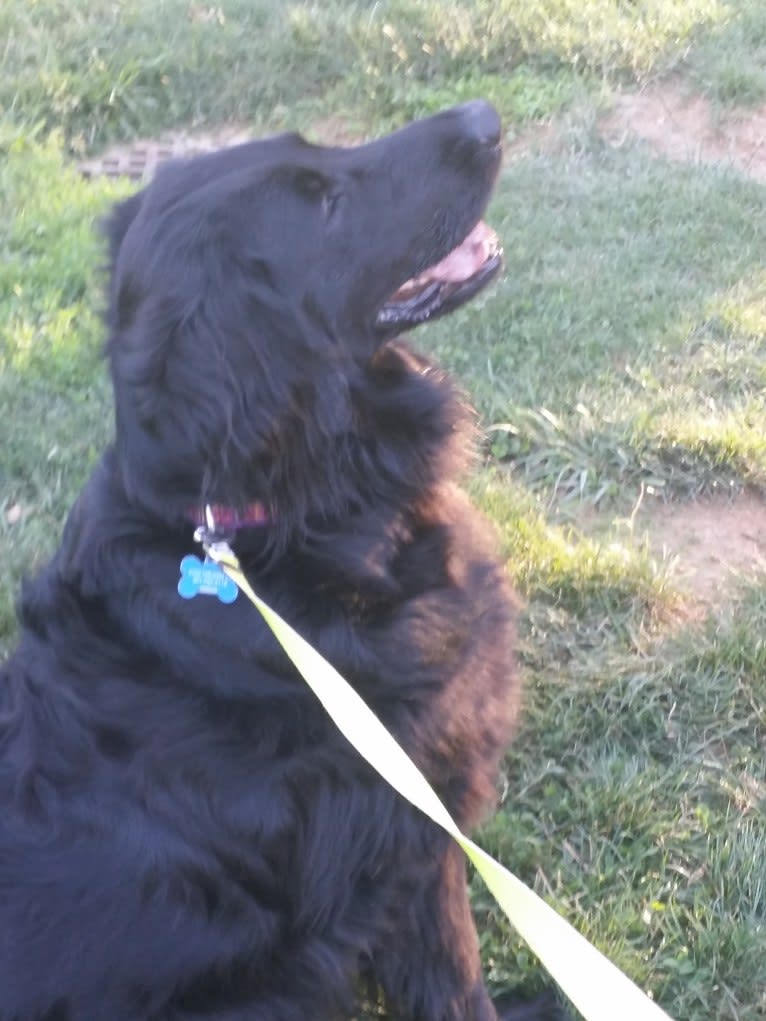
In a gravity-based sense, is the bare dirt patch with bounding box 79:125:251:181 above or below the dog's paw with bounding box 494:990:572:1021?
above


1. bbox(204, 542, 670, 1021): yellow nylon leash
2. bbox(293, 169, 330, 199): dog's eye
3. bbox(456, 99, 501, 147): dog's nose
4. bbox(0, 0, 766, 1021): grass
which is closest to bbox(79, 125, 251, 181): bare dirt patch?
bbox(0, 0, 766, 1021): grass

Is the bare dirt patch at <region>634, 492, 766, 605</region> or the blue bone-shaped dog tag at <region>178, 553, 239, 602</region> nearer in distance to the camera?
the blue bone-shaped dog tag at <region>178, 553, 239, 602</region>

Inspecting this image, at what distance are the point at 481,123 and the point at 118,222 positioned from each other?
74 cm

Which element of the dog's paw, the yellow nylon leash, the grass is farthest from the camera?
the grass

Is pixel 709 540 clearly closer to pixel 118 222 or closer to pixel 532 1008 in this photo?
pixel 532 1008

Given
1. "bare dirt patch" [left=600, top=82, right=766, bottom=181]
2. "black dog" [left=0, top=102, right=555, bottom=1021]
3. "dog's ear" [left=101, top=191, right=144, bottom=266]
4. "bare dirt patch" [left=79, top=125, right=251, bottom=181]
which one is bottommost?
"bare dirt patch" [left=600, top=82, right=766, bottom=181]

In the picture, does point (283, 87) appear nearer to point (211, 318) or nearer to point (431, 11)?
point (431, 11)

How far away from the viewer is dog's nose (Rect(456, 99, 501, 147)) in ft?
6.92

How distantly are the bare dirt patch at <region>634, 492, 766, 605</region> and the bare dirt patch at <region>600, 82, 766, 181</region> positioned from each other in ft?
7.08

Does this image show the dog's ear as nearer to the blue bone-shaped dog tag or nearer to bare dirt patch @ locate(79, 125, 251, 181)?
the blue bone-shaped dog tag

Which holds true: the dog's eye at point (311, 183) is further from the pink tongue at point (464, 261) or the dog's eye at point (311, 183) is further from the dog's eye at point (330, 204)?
the pink tongue at point (464, 261)

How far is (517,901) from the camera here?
1226 millimetres

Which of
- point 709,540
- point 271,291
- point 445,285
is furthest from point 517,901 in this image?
point 709,540

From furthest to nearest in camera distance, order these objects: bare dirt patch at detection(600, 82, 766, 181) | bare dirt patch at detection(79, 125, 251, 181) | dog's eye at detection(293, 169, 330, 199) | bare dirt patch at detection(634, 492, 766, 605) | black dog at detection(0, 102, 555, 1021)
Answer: bare dirt patch at detection(79, 125, 251, 181), bare dirt patch at detection(600, 82, 766, 181), bare dirt patch at detection(634, 492, 766, 605), dog's eye at detection(293, 169, 330, 199), black dog at detection(0, 102, 555, 1021)
